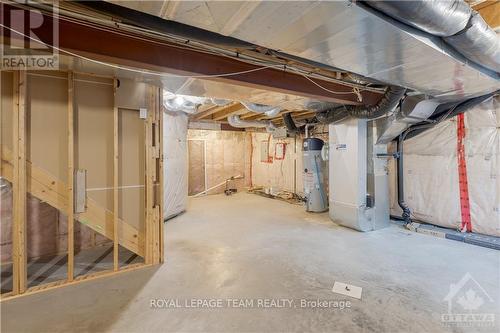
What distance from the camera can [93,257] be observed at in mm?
2977

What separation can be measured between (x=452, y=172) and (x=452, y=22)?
10.1 ft

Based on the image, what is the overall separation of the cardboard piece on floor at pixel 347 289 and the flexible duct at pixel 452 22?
6.69 feet

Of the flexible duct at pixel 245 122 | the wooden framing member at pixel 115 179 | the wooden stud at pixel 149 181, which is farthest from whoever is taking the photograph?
the flexible duct at pixel 245 122

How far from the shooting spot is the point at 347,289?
2238 millimetres

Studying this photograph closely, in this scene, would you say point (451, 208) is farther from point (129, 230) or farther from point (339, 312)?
point (129, 230)

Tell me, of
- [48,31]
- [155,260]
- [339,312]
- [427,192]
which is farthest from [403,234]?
[48,31]

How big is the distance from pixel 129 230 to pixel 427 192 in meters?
4.39

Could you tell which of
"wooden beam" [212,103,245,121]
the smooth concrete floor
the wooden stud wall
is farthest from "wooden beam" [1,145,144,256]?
"wooden beam" [212,103,245,121]

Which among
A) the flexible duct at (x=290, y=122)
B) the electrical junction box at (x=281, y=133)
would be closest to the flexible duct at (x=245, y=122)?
the electrical junction box at (x=281, y=133)

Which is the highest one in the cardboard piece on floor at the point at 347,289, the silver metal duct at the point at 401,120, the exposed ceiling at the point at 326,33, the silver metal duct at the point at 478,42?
the silver metal duct at the point at 478,42

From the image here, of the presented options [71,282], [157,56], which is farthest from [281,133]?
[71,282]

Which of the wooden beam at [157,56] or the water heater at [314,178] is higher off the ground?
the wooden beam at [157,56]

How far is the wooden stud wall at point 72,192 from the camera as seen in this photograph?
215 cm

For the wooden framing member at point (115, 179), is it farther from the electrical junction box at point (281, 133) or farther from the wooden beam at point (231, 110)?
the electrical junction box at point (281, 133)
